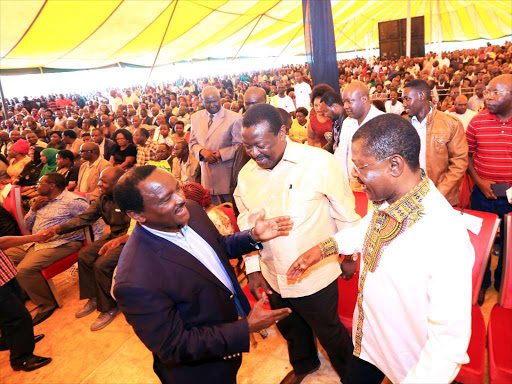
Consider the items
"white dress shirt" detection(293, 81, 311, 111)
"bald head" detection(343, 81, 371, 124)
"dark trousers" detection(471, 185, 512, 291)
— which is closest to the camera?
"dark trousers" detection(471, 185, 512, 291)

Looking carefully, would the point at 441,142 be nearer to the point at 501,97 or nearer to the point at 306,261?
the point at 501,97

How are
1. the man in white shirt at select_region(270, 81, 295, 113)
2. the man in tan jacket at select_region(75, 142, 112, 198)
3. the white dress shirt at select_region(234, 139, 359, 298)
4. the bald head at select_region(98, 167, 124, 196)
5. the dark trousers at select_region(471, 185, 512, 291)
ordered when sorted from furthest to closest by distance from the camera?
the man in white shirt at select_region(270, 81, 295, 113) → the man in tan jacket at select_region(75, 142, 112, 198) → the bald head at select_region(98, 167, 124, 196) → the dark trousers at select_region(471, 185, 512, 291) → the white dress shirt at select_region(234, 139, 359, 298)

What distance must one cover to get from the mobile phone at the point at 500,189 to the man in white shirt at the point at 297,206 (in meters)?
1.75

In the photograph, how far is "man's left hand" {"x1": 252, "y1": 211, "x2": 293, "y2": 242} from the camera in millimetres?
1736

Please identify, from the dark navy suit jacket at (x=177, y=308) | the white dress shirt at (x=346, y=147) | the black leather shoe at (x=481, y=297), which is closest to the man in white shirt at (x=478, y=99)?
the white dress shirt at (x=346, y=147)

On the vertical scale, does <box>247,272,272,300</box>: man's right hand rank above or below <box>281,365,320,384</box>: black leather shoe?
above

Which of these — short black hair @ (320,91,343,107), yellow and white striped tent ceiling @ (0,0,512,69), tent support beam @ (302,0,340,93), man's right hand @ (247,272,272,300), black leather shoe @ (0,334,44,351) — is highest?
yellow and white striped tent ceiling @ (0,0,512,69)

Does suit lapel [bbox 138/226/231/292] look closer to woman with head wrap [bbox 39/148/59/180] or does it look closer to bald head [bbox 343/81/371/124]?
bald head [bbox 343/81/371/124]

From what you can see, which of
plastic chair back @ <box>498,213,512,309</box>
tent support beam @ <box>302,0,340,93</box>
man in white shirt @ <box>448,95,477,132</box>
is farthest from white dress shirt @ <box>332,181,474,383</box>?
tent support beam @ <box>302,0,340,93</box>

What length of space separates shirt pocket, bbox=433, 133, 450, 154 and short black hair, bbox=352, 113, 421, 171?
6.13 feet

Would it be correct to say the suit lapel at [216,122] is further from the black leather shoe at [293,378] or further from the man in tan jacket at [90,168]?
the black leather shoe at [293,378]

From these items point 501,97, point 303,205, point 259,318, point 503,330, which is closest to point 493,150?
point 501,97

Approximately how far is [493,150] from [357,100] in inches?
47.2

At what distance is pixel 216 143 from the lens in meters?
4.17
